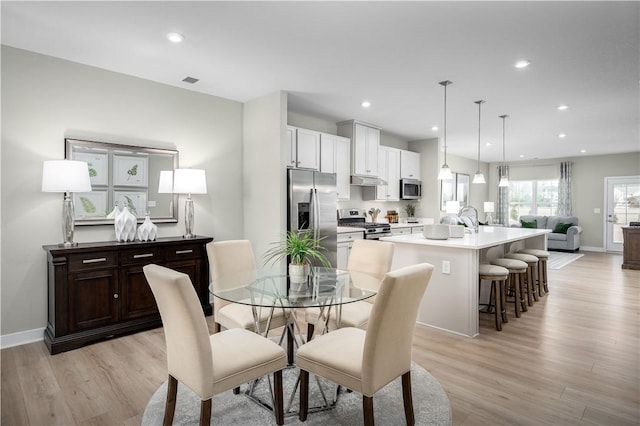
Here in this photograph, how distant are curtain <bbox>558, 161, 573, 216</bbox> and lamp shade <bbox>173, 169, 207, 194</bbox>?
1002cm

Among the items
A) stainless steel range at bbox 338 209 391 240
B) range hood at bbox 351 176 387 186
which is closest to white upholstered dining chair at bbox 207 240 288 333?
stainless steel range at bbox 338 209 391 240

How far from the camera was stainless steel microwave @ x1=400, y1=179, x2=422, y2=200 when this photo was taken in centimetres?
692

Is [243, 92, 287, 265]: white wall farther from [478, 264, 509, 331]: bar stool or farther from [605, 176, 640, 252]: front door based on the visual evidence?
[605, 176, 640, 252]: front door

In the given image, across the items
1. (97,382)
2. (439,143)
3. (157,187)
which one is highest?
(439,143)

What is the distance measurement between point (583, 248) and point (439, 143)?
5817 millimetres

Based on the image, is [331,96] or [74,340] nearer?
[74,340]

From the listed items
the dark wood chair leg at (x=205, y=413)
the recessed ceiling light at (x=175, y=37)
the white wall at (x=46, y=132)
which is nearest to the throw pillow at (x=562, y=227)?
the white wall at (x=46, y=132)

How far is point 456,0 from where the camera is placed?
7.75ft

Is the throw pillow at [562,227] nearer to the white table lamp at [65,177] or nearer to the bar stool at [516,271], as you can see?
the bar stool at [516,271]

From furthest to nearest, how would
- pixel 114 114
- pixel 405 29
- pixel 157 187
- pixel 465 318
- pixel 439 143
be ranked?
1. pixel 439 143
2. pixel 157 187
3. pixel 114 114
4. pixel 465 318
5. pixel 405 29

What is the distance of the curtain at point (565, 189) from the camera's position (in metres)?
9.89

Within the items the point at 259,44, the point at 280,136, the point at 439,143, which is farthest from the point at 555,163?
the point at 259,44

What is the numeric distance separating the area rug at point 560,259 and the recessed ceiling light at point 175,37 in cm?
734

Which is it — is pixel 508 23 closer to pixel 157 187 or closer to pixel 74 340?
pixel 157 187
